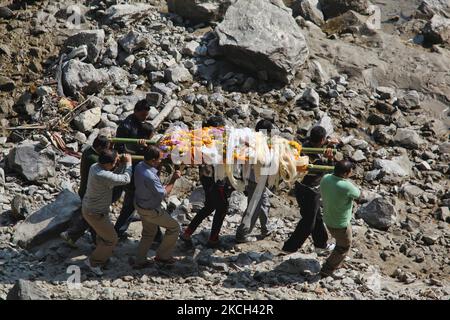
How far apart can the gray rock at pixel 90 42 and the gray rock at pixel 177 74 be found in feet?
3.76


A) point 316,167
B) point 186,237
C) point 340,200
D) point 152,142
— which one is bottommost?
point 186,237

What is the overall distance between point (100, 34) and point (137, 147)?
3.97 m

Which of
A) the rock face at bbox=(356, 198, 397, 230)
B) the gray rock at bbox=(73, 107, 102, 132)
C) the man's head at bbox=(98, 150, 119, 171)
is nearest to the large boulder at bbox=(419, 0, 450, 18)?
the rock face at bbox=(356, 198, 397, 230)

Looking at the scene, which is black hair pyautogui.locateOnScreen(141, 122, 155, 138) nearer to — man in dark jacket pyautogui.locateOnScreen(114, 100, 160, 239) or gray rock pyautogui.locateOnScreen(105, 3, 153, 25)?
man in dark jacket pyautogui.locateOnScreen(114, 100, 160, 239)

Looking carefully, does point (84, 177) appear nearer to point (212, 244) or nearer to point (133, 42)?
point (212, 244)

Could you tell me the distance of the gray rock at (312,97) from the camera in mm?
11930

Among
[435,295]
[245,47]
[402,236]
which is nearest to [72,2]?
[245,47]

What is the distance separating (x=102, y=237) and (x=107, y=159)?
0.98 metres

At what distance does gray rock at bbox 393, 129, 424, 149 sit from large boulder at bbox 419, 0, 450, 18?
4154 millimetres

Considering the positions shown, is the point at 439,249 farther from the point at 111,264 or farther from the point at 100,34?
the point at 100,34

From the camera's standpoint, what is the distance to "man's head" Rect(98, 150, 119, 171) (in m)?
7.82

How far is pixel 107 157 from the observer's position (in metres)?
7.82

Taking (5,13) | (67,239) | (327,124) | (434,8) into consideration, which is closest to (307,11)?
(434,8)

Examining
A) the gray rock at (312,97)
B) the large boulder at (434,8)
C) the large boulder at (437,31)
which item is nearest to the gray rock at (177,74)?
the gray rock at (312,97)
